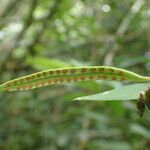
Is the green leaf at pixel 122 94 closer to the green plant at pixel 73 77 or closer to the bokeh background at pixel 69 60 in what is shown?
the green plant at pixel 73 77

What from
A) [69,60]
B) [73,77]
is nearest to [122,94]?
[73,77]

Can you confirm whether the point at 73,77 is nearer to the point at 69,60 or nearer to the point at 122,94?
the point at 122,94

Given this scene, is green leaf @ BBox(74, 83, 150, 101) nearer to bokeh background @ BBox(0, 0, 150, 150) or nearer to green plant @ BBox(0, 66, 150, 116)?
green plant @ BBox(0, 66, 150, 116)

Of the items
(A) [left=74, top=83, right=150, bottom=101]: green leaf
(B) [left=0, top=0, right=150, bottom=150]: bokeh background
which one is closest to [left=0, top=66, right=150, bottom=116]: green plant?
(A) [left=74, top=83, right=150, bottom=101]: green leaf

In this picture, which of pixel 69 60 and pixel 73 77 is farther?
pixel 69 60

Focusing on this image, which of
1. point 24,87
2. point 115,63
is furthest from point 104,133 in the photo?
point 24,87

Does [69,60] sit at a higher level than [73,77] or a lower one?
higher

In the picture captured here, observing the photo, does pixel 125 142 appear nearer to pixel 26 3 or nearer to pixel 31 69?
pixel 31 69

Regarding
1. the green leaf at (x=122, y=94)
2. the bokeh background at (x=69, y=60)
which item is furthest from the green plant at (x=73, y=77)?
the bokeh background at (x=69, y=60)
